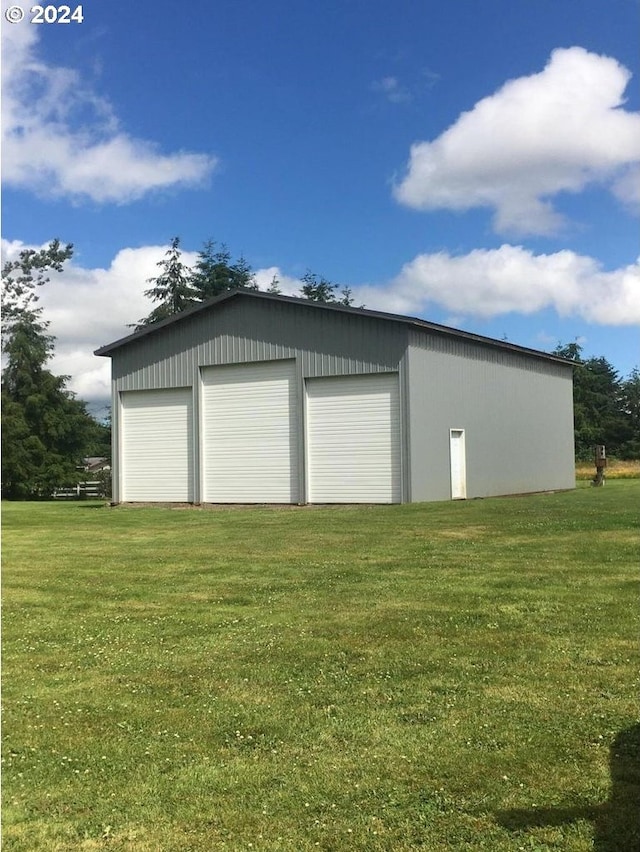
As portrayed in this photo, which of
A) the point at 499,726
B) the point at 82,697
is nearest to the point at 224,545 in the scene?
the point at 82,697

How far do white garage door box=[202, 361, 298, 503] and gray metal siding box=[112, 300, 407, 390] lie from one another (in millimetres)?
513

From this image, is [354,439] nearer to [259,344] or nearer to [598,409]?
[259,344]

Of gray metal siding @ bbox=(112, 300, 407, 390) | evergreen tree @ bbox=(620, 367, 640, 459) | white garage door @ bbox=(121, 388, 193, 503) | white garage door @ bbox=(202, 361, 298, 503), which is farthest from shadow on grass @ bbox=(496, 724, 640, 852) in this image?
evergreen tree @ bbox=(620, 367, 640, 459)

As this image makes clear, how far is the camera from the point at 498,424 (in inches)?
1062

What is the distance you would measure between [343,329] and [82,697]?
1810 cm

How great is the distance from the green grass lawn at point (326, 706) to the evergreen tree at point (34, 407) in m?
45.4

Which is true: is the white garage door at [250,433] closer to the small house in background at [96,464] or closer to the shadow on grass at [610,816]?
the shadow on grass at [610,816]

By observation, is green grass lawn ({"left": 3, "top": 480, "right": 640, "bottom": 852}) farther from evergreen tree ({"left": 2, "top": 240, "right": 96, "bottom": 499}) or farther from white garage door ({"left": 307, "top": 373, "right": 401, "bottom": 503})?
evergreen tree ({"left": 2, "top": 240, "right": 96, "bottom": 499})

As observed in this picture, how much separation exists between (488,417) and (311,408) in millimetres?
6176

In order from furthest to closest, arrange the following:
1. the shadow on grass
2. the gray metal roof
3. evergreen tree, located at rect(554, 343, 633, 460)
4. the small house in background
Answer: evergreen tree, located at rect(554, 343, 633, 460)
the small house in background
the gray metal roof
the shadow on grass

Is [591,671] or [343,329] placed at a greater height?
[343,329]

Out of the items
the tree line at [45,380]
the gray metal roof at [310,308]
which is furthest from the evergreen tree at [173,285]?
the gray metal roof at [310,308]

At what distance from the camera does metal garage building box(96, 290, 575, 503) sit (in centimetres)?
2258

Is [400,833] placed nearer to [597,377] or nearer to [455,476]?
[455,476]
